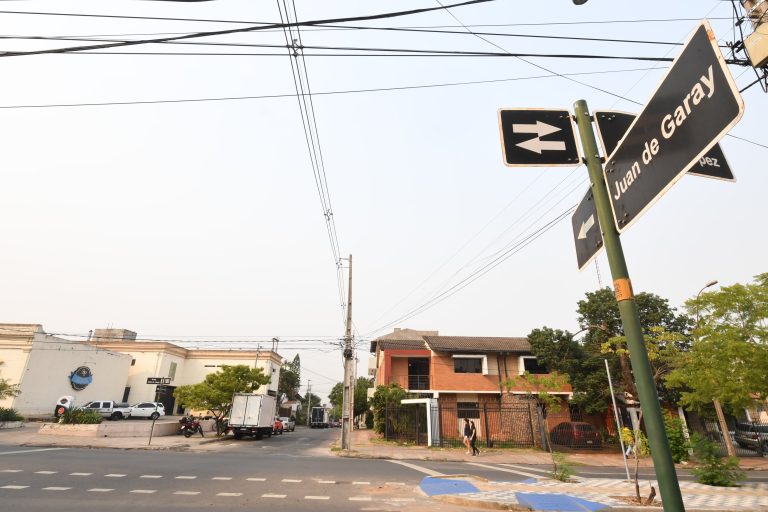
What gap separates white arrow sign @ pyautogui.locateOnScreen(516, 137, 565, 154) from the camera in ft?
9.71

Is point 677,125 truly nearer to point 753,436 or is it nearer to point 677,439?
point 677,439

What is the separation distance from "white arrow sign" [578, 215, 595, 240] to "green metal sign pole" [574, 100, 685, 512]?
16 cm

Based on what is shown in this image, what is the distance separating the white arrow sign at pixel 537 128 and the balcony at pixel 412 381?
104 feet

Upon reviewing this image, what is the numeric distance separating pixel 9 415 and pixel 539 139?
40085 millimetres

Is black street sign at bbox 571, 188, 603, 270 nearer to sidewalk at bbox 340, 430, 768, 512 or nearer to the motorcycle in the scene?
sidewalk at bbox 340, 430, 768, 512

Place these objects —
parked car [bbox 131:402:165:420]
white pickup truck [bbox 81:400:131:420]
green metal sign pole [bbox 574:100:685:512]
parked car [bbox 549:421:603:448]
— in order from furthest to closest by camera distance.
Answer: parked car [bbox 131:402:165:420]
white pickup truck [bbox 81:400:131:420]
parked car [bbox 549:421:603:448]
green metal sign pole [bbox 574:100:685:512]

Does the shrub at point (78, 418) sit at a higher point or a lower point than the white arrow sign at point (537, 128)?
lower

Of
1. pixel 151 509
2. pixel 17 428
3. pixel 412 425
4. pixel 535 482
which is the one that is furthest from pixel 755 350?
pixel 17 428

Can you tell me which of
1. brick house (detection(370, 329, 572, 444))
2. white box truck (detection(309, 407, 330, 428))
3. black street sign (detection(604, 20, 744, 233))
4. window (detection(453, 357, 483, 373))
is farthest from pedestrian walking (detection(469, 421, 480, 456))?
white box truck (detection(309, 407, 330, 428))

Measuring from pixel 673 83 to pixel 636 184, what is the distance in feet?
1.73

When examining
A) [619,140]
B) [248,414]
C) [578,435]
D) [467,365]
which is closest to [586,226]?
[619,140]

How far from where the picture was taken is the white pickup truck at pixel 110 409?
35438 millimetres

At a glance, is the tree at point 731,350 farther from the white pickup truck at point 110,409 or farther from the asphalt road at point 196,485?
the white pickup truck at point 110,409

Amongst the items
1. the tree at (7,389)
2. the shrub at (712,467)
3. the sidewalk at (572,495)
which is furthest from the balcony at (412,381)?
the tree at (7,389)
